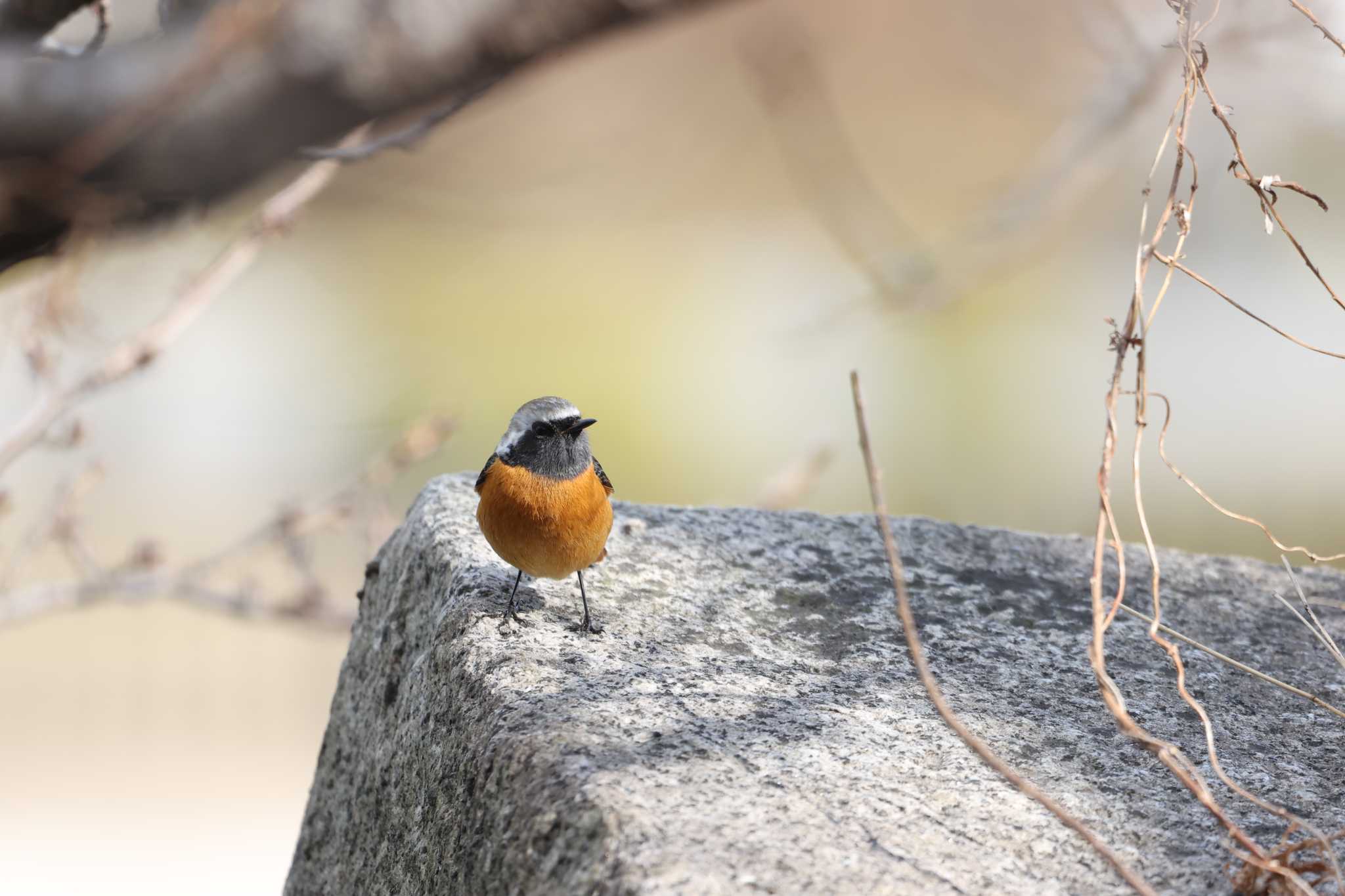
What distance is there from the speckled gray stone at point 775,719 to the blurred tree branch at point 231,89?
762 millimetres

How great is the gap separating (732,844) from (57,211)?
33.6 inches

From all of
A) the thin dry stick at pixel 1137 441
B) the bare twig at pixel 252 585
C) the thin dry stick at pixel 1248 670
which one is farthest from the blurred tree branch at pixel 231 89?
the bare twig at pixel 252 585

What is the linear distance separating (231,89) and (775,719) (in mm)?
1038

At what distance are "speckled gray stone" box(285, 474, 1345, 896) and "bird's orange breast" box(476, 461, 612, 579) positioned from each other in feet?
0.27

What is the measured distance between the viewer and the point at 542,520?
1.78 m

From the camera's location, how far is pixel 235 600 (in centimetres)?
293

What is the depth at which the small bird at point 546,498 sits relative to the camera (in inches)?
71.1

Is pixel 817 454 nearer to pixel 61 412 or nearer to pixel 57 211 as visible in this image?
pixel 61 412

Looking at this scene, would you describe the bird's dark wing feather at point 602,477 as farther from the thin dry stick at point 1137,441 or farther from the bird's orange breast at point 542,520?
the thin dry stick at point 1137,441

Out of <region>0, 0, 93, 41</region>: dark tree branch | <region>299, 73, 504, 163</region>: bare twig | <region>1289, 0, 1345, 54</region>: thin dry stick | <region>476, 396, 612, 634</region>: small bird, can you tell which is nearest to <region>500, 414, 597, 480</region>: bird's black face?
<region>476, 396, 612, 634</region>: small bird

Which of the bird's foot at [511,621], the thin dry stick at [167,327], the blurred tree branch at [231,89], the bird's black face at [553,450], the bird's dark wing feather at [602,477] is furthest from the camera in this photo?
the thin dry stick at [167,327]

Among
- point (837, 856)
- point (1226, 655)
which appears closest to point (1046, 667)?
point (1226, 655)

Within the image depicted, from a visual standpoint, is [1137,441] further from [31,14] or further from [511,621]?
[31,14]

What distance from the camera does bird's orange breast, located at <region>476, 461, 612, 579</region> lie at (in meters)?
1.80
